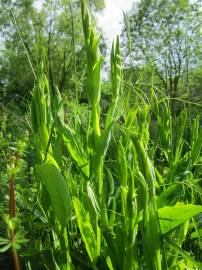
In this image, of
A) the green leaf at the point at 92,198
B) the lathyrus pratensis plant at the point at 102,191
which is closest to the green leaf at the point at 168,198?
the lathyrus pratensis plant at the point at 102,191

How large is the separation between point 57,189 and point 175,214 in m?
0.25

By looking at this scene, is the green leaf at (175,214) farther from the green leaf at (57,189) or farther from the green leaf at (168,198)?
the green leaf at (57,189)

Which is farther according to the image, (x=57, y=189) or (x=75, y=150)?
(x=75, y=150)

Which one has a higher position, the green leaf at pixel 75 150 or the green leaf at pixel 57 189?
the green leaf at pixel 75 150

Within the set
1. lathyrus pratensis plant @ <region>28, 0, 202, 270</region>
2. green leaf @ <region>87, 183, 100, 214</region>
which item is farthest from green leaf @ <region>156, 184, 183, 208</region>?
green leaf @ <region>87, 183, 100, 214</region>

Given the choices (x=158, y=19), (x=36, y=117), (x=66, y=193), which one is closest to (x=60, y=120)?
(x=36, y=117)

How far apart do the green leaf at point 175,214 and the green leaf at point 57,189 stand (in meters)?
0.20

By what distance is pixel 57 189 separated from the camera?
2.59 feet

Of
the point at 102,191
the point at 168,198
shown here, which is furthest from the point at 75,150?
the point at 168,198

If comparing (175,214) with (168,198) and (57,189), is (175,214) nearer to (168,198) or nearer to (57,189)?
(168,198)

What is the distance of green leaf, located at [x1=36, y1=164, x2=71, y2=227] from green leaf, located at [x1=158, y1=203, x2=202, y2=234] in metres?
0.20

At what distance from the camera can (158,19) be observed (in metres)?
18.5

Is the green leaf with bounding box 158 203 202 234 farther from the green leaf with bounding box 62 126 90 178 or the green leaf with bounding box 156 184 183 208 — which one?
the green leaf with bounding box 62 126 90 178

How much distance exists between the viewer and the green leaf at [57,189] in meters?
0.77
